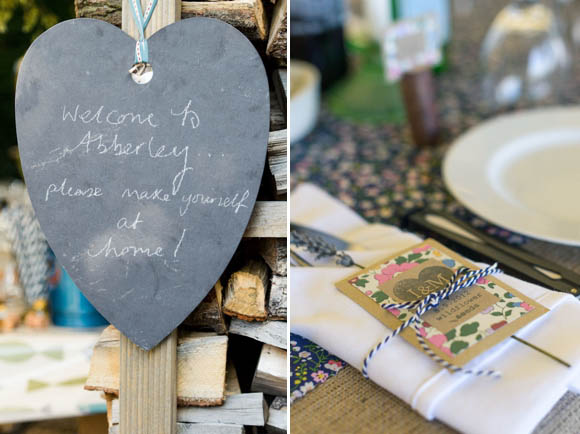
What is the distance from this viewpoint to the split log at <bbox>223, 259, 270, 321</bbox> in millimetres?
500

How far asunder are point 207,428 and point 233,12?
34 cm

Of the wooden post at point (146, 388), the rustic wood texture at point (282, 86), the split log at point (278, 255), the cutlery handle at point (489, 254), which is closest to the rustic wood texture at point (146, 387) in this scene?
the wooden post at point (146, 388)

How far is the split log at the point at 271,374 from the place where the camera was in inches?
19.7

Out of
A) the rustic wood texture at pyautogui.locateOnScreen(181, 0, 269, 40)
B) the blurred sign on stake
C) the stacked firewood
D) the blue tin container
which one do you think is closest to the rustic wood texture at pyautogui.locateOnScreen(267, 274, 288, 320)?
the stacked firewood

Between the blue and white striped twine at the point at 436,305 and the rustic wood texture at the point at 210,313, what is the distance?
0.45 feet

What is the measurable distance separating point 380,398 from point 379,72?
93 centimetres

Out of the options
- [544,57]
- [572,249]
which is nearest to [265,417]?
[572,249]

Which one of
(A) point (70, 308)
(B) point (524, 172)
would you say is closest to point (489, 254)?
(B) point (524, 172)

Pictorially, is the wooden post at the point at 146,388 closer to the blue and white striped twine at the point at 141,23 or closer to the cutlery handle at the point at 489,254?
the blue and white striped twine at the point at 141,23

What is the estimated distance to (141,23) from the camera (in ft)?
1.50

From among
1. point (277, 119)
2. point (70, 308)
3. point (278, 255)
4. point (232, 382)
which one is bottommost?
point (70, 308)

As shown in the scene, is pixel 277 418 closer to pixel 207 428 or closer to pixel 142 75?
pixel 207 428

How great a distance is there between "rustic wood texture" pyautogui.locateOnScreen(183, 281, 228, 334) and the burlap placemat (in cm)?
11

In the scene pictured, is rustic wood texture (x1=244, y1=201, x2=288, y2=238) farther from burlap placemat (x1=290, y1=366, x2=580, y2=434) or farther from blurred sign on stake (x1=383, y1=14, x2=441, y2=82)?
blurred sign on stake (x1=383, y1=14, x2=441, y2=82)
